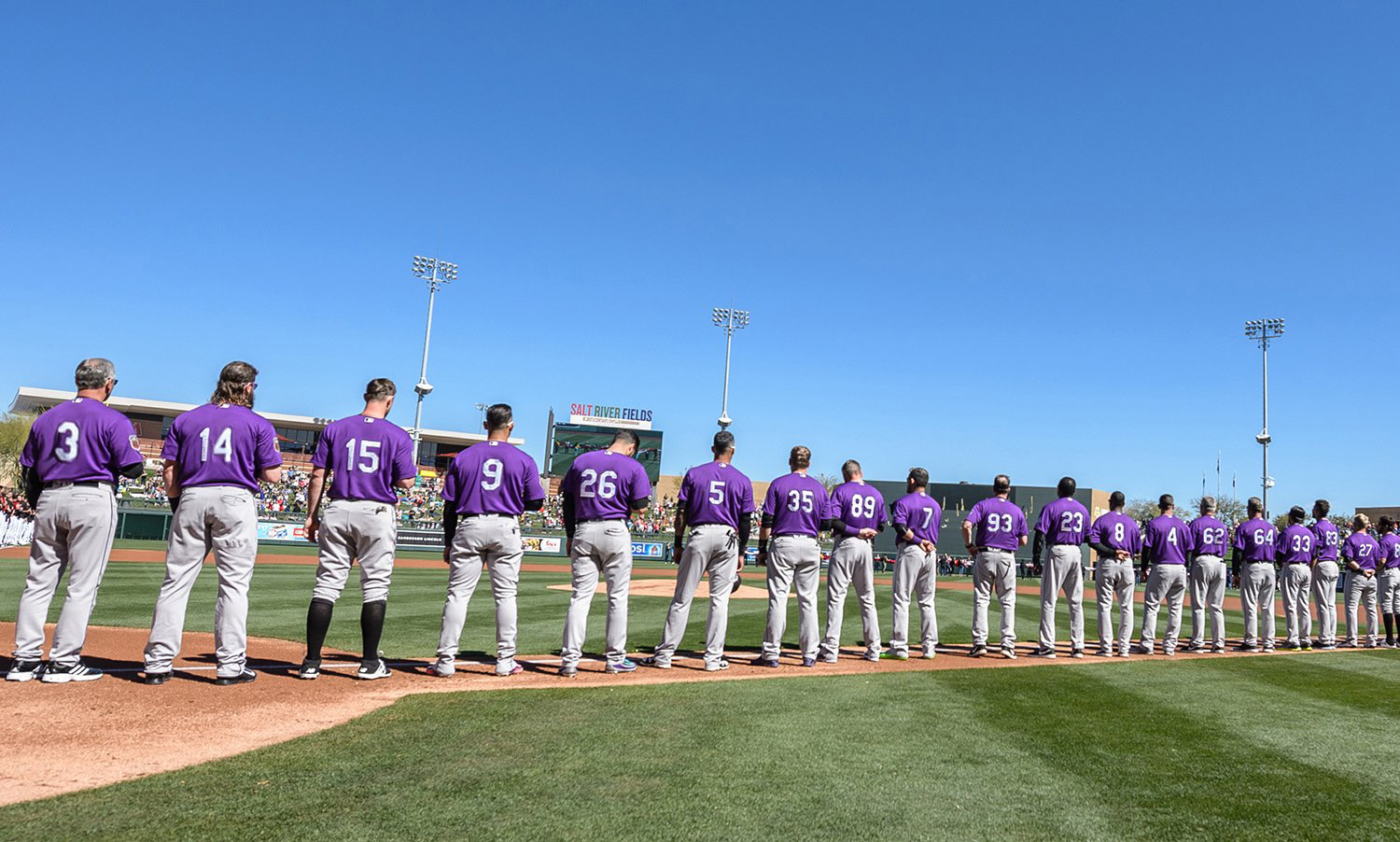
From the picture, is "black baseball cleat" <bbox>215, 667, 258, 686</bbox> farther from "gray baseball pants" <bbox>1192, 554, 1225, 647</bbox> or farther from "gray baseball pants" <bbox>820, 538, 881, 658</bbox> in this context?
"gray baseball pants" <bbox>1192, 554, 1225, 647</bbox>

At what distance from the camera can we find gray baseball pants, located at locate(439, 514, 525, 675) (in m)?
6.10

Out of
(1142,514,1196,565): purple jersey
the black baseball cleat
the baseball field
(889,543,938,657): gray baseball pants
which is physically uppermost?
(1142,514,1196,565): purple jersey

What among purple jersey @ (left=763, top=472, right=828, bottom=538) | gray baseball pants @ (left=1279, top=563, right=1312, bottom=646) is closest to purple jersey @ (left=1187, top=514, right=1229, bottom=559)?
gray baseball pants @ (left=1279, top=563, right=1312, bottom=646)

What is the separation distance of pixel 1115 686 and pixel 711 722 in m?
3.72

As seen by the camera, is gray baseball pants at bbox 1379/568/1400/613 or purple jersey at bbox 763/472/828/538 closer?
purple jersey at bbox 763/472/828/538

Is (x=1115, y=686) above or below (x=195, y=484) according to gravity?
below

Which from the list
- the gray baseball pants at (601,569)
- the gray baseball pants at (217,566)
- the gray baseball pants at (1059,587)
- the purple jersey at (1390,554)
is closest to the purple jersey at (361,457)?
the gray baseball pants at (217,566)

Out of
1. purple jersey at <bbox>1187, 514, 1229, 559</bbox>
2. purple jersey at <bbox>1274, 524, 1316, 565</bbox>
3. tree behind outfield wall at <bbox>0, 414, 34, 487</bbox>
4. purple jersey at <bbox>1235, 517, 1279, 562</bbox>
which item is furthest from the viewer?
tree behind outfield wall at <bbox>0, 414, 34, 487</bbox>

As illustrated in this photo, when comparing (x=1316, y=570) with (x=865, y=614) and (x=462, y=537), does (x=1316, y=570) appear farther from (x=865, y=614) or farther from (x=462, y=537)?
(x=462, y=537)

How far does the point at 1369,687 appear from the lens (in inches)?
276

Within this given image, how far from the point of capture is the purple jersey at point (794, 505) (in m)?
7.43

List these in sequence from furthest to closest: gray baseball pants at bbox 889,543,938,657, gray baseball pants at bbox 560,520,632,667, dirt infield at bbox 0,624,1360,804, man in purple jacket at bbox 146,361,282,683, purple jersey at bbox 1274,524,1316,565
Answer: purple jersey at bbox 1274,524,1316,565
gray baseball pants at bbox 889,543,938,657
gray baseball pants at bbox 560,520,632,667
man in purple jacket at bbox 146,361,282,683
dirt infield at bbox 0,624,1360,804

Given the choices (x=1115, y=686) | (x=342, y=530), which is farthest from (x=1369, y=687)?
(x=342, y=530)

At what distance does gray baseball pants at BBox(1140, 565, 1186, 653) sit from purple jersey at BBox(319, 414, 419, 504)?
26.8ft
